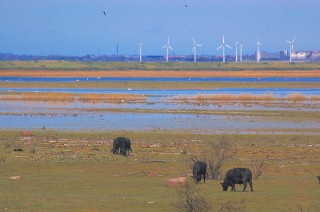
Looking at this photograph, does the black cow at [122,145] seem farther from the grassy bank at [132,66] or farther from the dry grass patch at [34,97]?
the grassy bank at [132,66]

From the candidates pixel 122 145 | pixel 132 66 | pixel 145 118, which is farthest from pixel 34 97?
pixel 132 66

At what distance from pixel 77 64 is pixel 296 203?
17477cm

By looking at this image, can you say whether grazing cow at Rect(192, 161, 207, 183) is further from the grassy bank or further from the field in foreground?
the grassy bank

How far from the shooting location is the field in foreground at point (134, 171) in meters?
18.8

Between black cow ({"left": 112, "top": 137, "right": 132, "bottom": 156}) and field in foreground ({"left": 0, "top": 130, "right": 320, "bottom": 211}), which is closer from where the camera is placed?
field in foreground ({"left": 0, "top": 130, "right": 320, "bottom": 211})

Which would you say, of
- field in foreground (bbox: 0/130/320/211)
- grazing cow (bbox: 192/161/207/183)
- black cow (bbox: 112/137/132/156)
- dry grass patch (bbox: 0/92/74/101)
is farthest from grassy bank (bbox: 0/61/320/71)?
grazing cow (bbox: 192/161/207/183)

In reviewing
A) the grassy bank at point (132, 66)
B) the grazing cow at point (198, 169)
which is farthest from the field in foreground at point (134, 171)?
the grassy bank at point (132, 66)

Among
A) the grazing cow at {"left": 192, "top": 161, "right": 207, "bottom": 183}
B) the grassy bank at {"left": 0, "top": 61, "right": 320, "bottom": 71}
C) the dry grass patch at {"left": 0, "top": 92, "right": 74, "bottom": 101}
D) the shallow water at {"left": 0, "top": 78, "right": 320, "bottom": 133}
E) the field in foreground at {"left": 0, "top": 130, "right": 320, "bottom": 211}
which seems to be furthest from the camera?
the grassy bank at {"left": 0, "top": 61, "right": 320, "bottom": 71}

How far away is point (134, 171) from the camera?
81.4ft

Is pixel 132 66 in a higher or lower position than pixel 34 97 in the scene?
A: higher

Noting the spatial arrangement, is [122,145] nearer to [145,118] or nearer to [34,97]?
[145,118]

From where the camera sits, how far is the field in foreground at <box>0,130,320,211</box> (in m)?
18.8

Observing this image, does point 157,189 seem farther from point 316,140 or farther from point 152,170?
point 316,140

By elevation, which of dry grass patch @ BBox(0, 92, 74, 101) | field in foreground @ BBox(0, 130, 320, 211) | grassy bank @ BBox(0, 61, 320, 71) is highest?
grassy bank @ BBox(0, 61, 320, 71)
